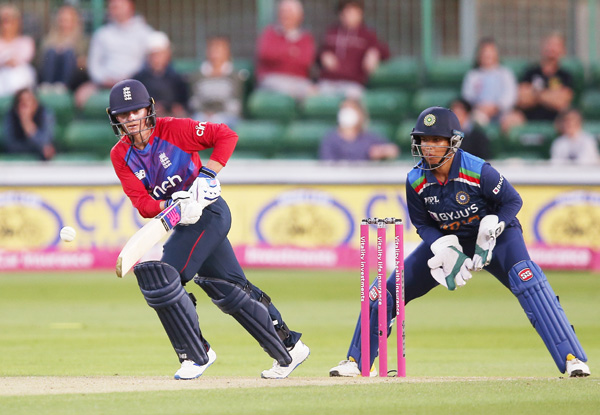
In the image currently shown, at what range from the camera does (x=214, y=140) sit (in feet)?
20.7

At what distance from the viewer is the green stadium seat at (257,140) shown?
49.0 ft

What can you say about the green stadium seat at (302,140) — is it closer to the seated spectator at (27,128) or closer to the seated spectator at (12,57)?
the seated spectator at (27,128)

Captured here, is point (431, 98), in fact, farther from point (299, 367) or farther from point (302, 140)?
point (299, 367)

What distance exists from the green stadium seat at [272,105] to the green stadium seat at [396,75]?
1272mm

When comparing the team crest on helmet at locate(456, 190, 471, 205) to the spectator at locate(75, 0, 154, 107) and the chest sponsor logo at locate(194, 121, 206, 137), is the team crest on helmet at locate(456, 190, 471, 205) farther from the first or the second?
the spectator at locate(75, 0, 154, 107)

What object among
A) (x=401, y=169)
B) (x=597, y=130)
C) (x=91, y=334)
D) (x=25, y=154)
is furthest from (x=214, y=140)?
(x=597, y=130)

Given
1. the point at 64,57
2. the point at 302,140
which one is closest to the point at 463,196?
the point at 302,140

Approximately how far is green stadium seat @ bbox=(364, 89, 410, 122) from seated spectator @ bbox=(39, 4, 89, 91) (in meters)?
4.11

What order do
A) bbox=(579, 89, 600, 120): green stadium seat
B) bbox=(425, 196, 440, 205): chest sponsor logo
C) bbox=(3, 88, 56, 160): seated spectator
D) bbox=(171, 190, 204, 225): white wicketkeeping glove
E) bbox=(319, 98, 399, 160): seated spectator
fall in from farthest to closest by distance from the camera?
bbox=(579, 89, 600, 120): green stadium seat < bbox=(3, 88, 56, 160): seated spectator < bbox=(319, 98, 399, 160): seated spectator < bbox=(425, 196, 440, 205): chest sponsor logo < bbox=(171, 190, 204, 225): white wicketkeeping glove

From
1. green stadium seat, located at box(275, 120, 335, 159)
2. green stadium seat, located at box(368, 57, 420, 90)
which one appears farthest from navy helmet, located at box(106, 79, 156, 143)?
green stadium seat, located at box(368, 57, 420, 90)

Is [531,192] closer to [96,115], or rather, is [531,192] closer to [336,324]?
[336,324]

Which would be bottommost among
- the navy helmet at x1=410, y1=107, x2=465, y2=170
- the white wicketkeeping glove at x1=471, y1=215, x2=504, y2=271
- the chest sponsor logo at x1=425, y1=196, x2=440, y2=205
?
the white wicketkeeping glove at x1=471, y1=215, x2=504, y2=271

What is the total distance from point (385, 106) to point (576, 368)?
379 inches

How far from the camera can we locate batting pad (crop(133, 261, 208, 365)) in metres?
5.78
